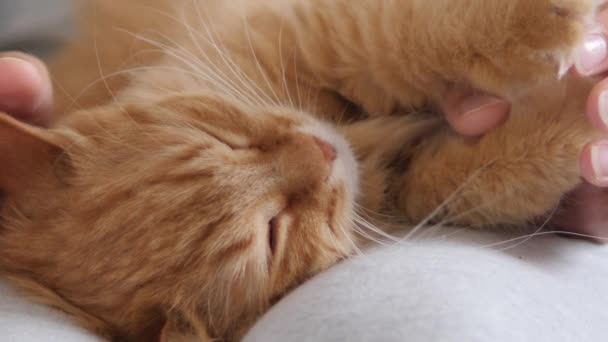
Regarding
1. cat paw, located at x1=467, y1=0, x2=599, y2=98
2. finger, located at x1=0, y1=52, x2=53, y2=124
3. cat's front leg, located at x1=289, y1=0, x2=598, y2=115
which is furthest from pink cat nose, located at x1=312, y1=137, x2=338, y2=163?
finger, located at x1=0, y1=52, x2=53, y2=124

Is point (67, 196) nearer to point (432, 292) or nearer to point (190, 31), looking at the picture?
point (190, 31)

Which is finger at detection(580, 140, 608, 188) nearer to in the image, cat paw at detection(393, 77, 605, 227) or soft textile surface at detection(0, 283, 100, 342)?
cat paw at detection(393, 77, 605, 227)

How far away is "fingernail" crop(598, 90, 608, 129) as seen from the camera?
2.96 ft

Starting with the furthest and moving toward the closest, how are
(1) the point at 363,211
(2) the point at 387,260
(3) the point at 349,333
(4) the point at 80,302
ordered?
(1) the point at 363,211 < (4) the point at 80,302 < (2) the point at 387,260 < (3) the point at 349,333

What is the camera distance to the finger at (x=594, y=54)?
951 mm

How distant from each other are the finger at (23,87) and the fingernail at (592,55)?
1.08 m

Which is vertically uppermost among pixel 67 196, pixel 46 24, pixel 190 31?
pixel 46 24

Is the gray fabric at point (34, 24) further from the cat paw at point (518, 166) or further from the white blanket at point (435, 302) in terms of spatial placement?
the cat paw at point (518, 166)

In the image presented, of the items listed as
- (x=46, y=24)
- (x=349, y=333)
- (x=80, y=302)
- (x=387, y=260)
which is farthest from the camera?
(x=46, y=24)

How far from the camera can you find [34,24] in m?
1.52

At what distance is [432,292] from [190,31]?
33.8 inches

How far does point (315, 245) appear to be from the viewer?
984mm

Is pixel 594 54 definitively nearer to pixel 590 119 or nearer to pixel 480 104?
pixel 590 119

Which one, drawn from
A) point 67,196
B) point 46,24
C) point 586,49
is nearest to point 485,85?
point 586,49
